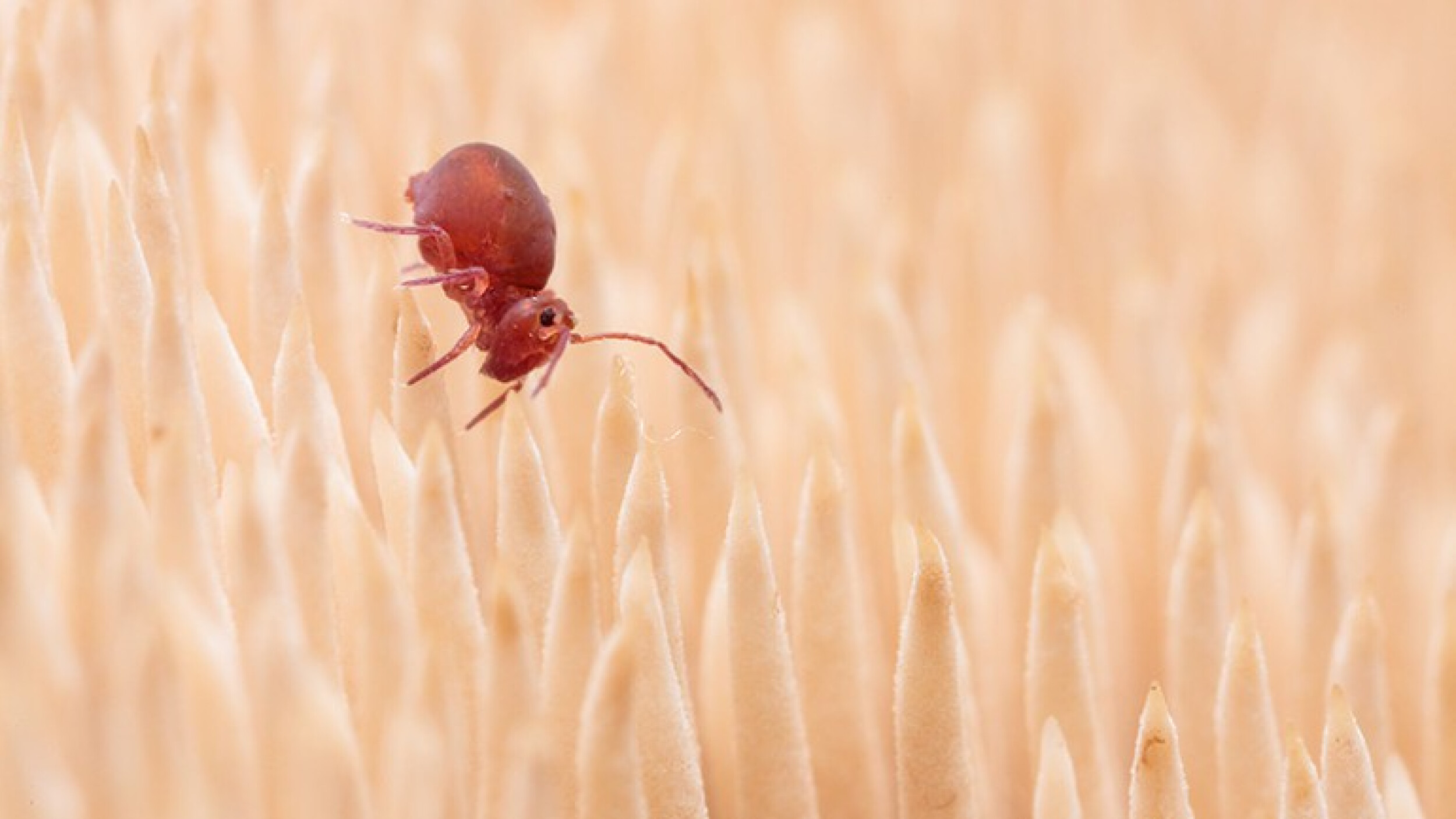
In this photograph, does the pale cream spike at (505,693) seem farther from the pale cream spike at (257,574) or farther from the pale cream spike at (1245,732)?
the pale cream spike at (1245,732)

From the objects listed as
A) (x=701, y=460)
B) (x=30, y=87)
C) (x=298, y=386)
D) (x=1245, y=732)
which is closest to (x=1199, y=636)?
(x=1245, y=732)

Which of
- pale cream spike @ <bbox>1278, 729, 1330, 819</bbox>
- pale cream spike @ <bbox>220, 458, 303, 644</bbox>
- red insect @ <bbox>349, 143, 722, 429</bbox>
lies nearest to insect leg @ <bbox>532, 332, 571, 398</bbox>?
red insect @ <bbox>349, 143, 722, 429</bbox>

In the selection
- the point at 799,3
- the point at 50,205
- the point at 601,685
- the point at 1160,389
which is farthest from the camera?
the point at 799,3

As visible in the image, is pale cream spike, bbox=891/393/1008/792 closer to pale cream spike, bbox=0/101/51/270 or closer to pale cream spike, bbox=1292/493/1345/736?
pale cream spike, bbox=1292/493/1345/736

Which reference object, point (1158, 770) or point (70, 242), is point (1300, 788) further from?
point (70, 242)

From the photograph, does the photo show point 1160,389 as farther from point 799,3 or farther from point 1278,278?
point 799,3

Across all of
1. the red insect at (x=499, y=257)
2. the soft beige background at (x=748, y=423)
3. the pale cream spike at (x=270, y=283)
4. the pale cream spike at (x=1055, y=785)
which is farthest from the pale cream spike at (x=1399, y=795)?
the pale cream spike at (x=270, y=283)

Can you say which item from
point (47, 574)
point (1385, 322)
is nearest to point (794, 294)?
point (1385, 322)
